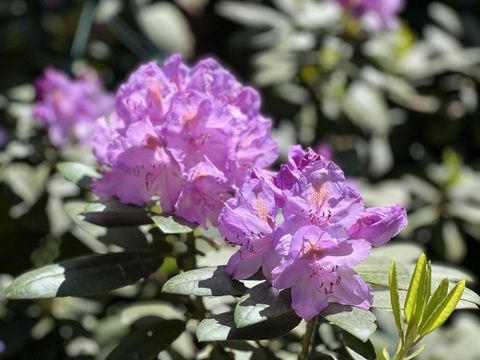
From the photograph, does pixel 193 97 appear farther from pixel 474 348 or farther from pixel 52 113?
pixel 474 348

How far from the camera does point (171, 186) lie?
1.48 meters

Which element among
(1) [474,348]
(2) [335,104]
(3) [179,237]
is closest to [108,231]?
(3) [179,237]

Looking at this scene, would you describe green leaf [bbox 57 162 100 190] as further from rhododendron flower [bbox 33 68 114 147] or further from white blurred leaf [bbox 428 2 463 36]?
white blurred leaf [bbox 428 2 463 36]

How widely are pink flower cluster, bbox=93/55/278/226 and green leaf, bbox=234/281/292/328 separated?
0.24 metres

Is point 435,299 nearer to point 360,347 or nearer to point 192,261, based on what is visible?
point 360,347

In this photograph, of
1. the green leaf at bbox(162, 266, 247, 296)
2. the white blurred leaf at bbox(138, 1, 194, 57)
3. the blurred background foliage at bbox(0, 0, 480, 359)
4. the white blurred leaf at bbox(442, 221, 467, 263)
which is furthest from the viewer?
the white blurred leaf at bbox(138, 1, 194, 57)

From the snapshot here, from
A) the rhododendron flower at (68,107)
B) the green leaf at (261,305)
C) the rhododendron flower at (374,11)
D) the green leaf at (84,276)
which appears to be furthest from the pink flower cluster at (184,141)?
the rhododendron flower at (374,11)

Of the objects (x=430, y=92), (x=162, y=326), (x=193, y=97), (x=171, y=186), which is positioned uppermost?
(x=193, y=97)

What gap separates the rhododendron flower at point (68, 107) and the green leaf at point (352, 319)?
1.57 meters

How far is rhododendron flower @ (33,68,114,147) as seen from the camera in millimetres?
2621

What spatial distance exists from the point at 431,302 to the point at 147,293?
1.24m

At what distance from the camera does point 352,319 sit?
1.20 metres

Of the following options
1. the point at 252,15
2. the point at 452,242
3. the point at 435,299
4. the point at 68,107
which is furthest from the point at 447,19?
the point at 435,299

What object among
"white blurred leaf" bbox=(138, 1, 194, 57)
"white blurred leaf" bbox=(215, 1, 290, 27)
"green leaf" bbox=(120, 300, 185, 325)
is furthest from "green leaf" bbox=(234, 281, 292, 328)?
"white blurred leaf" bbox=(215, 1, 290, 27)
